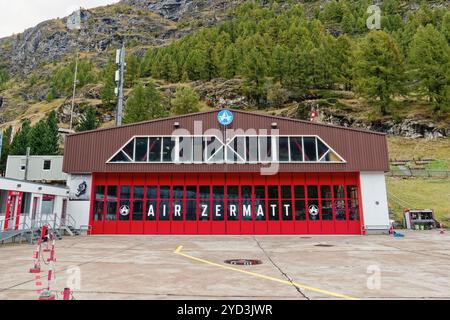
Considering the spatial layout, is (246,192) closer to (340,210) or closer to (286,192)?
(286,192)

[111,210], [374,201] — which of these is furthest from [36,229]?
[374,201]

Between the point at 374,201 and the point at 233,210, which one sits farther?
the point at 233,210

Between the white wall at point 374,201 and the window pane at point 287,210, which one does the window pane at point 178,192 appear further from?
the white wall at point 374,201

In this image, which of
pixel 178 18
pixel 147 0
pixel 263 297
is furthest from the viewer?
pixel 147 0

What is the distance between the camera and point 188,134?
24.8m

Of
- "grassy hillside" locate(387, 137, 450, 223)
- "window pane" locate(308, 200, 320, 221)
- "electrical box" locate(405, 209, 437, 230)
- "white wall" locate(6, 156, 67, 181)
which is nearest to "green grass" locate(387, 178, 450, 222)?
"grassy hillside" locate(387, 137, 450, 223)

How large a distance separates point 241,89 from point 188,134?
49328 millimetres

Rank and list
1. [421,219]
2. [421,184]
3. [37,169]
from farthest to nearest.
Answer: [37,169], [421,184], [421,219]

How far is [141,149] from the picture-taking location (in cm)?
2472

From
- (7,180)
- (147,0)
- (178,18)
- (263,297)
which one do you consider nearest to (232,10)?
(178,18)

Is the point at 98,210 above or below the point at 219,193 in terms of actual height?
below

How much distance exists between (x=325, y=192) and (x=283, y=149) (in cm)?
455
